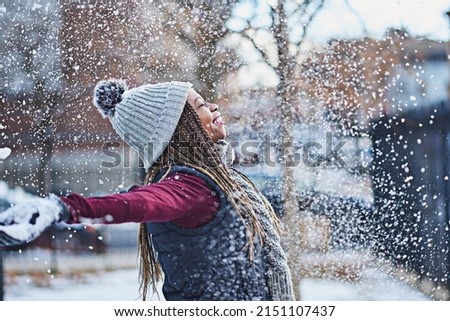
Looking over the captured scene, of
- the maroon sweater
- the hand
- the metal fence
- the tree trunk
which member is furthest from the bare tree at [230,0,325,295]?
the hand

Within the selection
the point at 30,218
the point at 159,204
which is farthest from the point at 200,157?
the point at 30,218

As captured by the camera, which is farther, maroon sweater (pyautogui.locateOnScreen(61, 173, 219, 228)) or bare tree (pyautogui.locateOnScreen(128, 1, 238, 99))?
bare tree (pyautogui.locateOnScreen(128, 1, 238, 99))

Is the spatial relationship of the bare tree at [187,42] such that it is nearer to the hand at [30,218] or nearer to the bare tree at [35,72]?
the bare tree at [35,72]

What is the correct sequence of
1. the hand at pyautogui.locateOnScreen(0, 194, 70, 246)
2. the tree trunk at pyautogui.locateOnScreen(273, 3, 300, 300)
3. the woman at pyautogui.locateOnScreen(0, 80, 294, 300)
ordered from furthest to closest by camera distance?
1. the tree trunk at pyautogui.locateOnScreen(273, 3, 300, 300)
2. the woman at pyautogui.locateOnScreen(0, 80, 294, 300)
3. the hand at pyautogui.locateOnScreen(0, 194, 70, 246)

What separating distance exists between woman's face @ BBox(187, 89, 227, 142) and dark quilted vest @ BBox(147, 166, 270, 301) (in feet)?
0.37

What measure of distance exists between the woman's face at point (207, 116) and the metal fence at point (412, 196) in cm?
50

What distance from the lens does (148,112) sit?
3.39ft

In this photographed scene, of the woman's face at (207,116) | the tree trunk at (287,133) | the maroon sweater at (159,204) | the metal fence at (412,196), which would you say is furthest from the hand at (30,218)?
the metal fence at (412,196)

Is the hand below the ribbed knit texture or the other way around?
below

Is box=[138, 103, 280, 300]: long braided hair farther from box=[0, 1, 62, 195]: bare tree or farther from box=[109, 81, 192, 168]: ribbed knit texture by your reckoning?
box=[0, 1, 62, 195]: bare tree

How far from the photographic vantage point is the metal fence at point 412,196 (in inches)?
55.8

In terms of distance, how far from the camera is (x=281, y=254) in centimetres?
A: 107

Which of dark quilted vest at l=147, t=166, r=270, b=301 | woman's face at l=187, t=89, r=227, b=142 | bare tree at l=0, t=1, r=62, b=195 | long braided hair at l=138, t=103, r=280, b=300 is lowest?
dark quilted vest at l=147, t=166, r=270, b=301

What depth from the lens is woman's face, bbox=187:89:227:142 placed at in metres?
1.06
